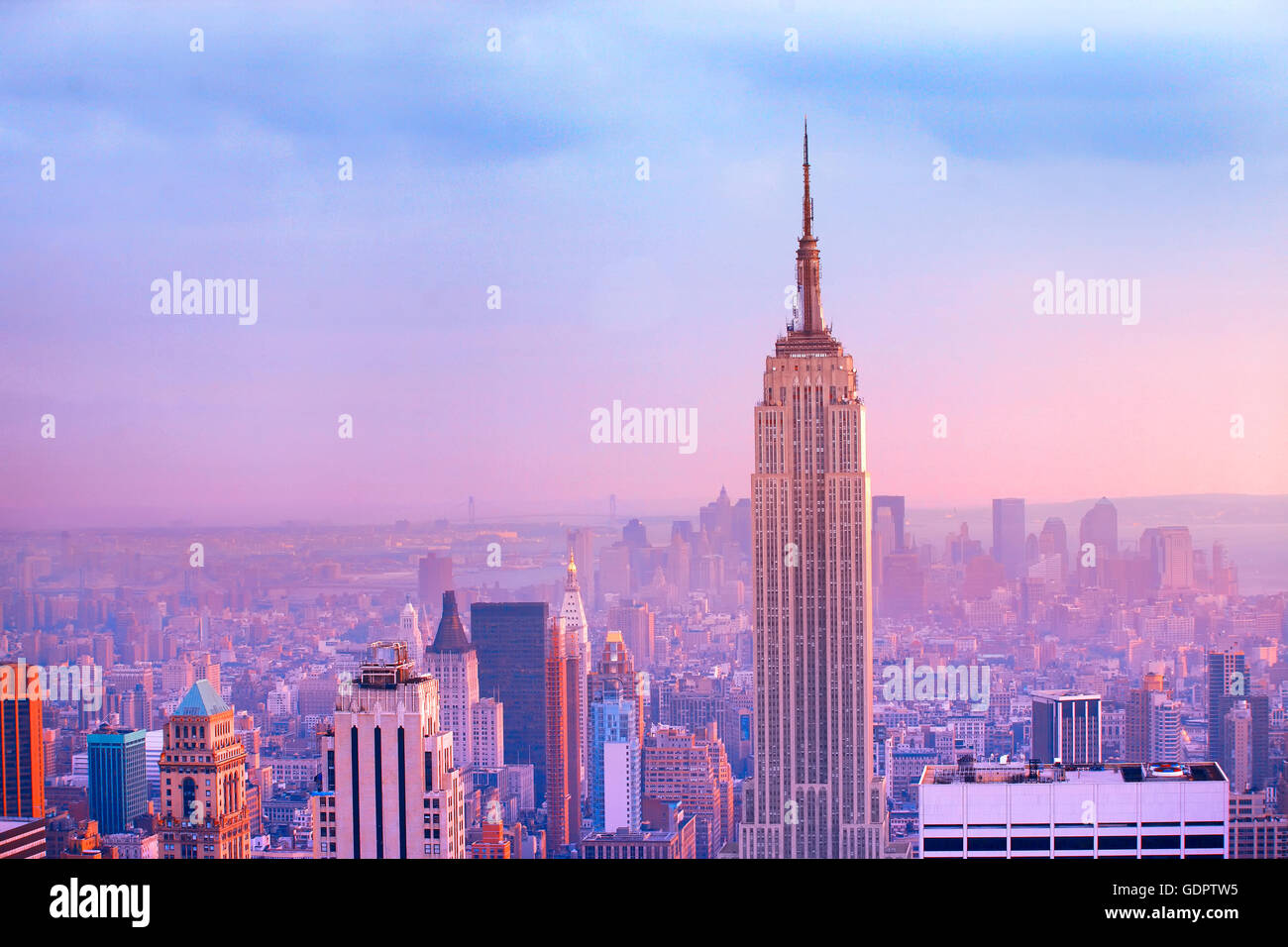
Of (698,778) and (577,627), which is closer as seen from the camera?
(577,627)

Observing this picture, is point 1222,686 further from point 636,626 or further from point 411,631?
point 411,631

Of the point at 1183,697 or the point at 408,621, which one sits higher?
Result: the point at 408,621

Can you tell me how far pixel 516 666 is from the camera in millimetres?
8258

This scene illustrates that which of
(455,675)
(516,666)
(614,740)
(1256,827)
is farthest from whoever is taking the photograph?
(614,740)

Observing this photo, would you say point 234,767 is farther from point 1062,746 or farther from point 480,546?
point 1062,746

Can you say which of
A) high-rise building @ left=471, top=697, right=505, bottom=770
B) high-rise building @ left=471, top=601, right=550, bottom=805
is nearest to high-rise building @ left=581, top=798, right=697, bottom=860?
high-rise building @ left=471, top=601, right=550, bottom=805

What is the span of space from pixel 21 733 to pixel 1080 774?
6.03 meters

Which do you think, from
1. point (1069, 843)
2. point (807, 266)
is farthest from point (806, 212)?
point (1069, 843)

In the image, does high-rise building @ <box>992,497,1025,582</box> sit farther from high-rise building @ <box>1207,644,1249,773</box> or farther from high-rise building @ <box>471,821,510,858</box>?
high-rise building @ <box>471,821,510,858</box>
